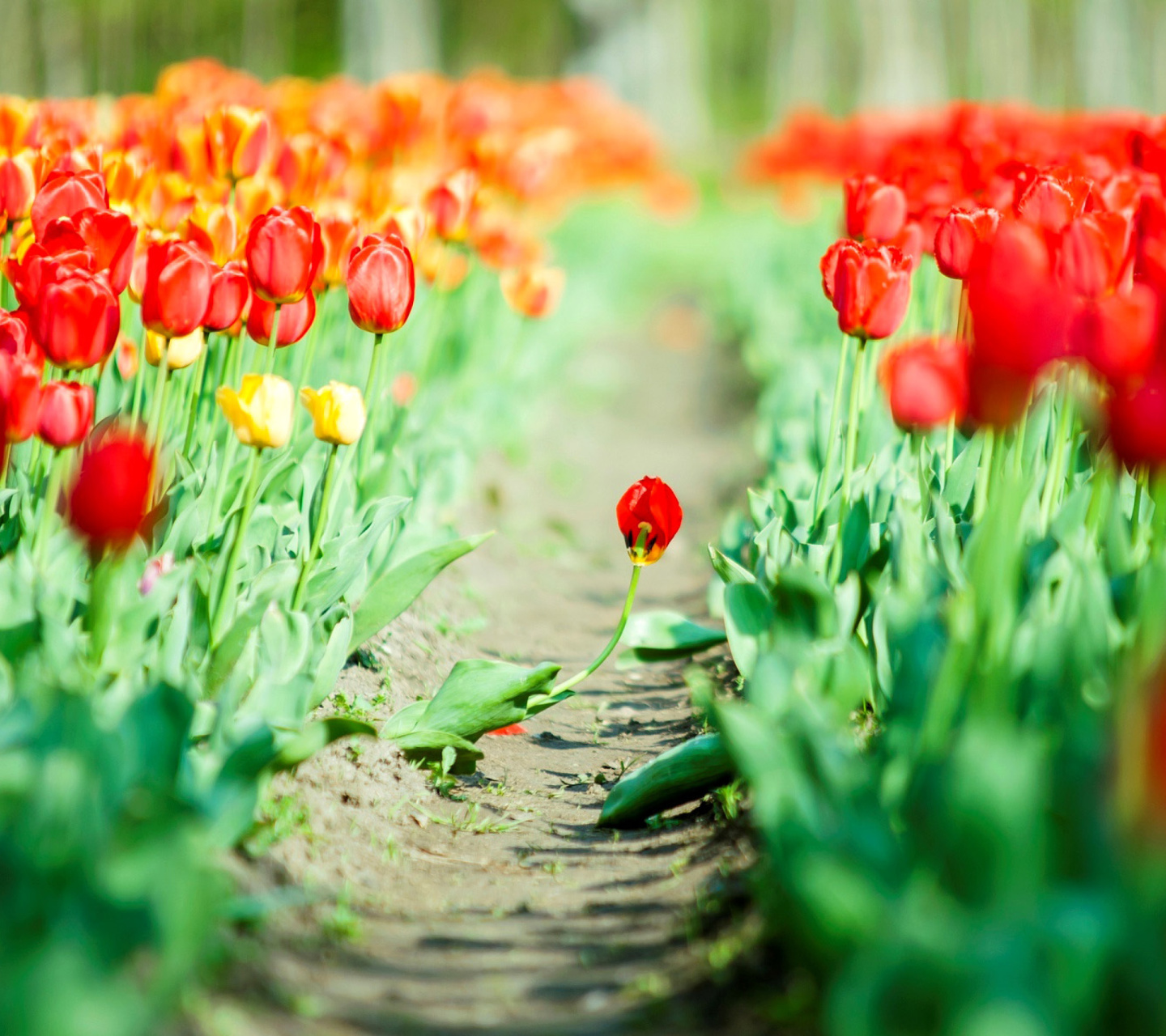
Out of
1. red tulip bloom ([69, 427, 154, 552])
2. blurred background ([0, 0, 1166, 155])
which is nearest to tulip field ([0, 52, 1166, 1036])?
red tulip bloom ([69, 427, 154, 552])

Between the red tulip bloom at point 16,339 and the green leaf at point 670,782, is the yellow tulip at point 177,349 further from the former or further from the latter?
the green leaf at point 670,782

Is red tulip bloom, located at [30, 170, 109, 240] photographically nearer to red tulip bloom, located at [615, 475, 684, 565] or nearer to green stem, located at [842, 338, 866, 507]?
red tulip bloom, located at [615, 475, 684, 565]

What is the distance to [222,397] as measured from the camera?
200 centimetres

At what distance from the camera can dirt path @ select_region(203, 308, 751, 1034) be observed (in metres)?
1.74

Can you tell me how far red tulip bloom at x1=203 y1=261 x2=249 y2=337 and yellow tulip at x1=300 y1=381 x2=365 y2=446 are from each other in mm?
179

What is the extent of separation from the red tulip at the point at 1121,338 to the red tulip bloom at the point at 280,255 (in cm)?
127

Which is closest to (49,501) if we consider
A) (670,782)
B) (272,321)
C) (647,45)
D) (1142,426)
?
(272,321)

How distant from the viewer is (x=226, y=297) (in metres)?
2.13

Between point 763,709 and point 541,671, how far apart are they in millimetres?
726

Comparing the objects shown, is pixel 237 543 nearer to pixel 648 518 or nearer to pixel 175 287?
pixel 175 287

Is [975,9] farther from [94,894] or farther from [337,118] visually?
[94,894]

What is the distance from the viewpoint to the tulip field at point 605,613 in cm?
131

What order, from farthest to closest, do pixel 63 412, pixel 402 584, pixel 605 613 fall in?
1. pixel 605 613
2. pixel 402 584
3. pixel 63 412

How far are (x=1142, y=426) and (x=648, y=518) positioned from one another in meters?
1.07
